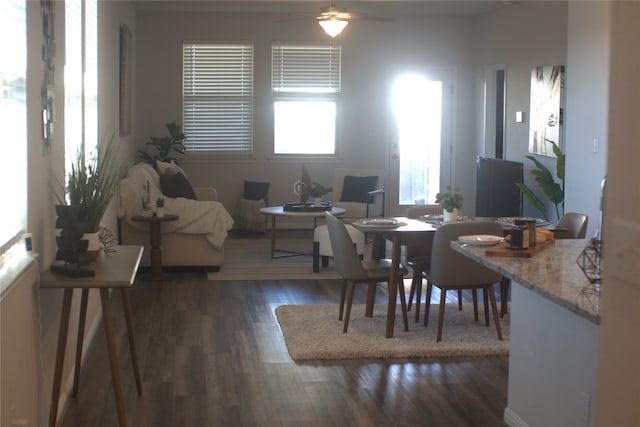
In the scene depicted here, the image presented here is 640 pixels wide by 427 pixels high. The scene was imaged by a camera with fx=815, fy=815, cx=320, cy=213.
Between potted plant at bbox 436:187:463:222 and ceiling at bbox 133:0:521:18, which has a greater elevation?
ceiling at bbox 133:0:521:18

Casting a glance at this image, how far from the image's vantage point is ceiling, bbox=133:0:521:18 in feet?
33.0

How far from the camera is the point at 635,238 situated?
1.18 m

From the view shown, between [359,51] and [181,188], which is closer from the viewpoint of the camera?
[181,188]

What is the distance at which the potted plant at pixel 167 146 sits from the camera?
1031 cm

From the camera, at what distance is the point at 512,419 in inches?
149

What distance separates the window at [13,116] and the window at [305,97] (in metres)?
8.12

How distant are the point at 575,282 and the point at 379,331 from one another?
106 inches

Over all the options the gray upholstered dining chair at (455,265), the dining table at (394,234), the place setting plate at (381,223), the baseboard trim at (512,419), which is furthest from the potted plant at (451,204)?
the baseboard trim at (512,419)

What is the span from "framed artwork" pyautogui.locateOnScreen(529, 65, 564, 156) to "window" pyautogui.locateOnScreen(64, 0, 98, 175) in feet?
15.6

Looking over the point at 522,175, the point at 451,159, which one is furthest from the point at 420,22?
the point at 522,175

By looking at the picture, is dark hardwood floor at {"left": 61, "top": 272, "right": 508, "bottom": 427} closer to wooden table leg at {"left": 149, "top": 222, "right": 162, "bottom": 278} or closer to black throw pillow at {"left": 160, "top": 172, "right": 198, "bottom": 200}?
wooden table leg at {"left": 149, "top": 222, "right": 162, "bottom": 278}

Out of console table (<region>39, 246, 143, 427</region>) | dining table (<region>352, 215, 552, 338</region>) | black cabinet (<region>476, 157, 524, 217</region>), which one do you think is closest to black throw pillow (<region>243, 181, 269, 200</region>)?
black cabinet (<region>476, 157, 524, 217</region>)

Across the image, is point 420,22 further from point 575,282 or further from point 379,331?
point 575,282

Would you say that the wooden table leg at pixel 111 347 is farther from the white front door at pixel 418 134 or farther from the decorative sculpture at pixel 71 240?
the white front door at pixel 418 134
